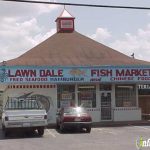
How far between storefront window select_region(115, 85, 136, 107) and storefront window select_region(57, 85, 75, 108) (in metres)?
3.33

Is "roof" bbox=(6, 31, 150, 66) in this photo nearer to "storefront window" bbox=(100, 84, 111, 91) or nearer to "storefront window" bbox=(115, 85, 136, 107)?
"storefront window" bbox=(100, 84, 111, 91)

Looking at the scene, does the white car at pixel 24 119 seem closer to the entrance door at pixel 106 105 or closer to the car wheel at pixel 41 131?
the car wheel at pixel 41 131

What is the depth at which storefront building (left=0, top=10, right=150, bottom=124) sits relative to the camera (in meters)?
30.7

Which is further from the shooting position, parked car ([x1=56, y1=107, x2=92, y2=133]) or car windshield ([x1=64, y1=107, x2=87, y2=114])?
car windshield ([x1=64, y1=107, x2=87, y2=114])

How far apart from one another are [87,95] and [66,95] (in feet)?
5.13

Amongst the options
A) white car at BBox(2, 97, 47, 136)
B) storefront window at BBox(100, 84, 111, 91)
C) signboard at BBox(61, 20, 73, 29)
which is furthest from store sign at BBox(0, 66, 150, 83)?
signboard at BBox(61, 20, 73, 29)

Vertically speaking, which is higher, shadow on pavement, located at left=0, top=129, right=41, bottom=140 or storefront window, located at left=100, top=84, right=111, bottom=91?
storefront window, located at left=100, top=84, right=111, bottom=91

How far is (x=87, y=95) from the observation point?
32.7 meters

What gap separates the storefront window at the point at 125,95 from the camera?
33094 millimetres

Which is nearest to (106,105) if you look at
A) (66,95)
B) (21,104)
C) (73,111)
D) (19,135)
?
(66,95)

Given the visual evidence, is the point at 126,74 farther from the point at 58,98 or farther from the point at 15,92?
the point at 15,92

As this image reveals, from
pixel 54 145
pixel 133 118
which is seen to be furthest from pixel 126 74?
pixel 54 145

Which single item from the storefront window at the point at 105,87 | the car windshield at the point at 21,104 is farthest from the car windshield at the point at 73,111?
the storefront window at the point at 105,87

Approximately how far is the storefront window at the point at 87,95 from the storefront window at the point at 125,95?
1790 millimetres
